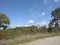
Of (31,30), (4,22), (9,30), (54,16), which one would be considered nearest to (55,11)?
(54,16)

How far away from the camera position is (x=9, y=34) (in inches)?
1209

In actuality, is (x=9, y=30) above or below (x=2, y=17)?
below

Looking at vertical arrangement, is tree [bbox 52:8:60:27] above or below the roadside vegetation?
above

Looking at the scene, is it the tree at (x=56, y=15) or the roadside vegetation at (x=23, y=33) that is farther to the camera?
the tree at (x=56, y=15)

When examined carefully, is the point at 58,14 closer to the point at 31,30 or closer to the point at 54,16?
the point at 54,16

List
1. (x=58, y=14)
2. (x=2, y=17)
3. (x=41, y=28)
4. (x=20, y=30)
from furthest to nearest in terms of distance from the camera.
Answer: (x=58, y=14)
(x=2, y=17)
(x=41, y=28)
(x=20, y=30)

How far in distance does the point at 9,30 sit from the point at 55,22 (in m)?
33.0

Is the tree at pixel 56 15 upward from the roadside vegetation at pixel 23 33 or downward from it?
upward

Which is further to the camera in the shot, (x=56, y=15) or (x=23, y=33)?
(x=56, y=15)

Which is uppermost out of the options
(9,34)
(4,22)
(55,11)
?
(55,11)

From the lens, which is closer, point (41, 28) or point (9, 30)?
point (9, 30)

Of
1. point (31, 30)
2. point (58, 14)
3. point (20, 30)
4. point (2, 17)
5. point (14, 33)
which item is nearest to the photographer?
point (14, 33)

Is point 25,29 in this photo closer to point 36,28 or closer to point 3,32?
point 36,28

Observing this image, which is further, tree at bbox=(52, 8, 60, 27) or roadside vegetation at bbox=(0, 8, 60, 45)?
tree at bbox=(52, 8, 60, 27)
